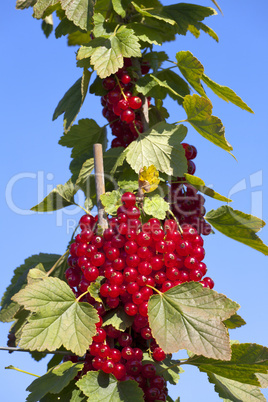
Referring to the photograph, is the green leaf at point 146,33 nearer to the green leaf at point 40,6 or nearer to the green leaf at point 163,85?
the green leaf at point 163,85

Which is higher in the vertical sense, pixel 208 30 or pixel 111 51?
pixel 208 30

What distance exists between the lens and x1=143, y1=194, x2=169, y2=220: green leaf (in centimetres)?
191

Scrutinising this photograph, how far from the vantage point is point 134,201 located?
1896 mm

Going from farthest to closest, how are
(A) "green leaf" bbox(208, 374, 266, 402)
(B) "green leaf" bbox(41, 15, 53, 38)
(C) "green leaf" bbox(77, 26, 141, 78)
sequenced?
(B) "green leaf" bbox(41, 15, 53, 38) < (C) "green leaf" bbox(77, 26, 141, 78) < (A) "green leaf" bbox(208, 374, 266, 402)

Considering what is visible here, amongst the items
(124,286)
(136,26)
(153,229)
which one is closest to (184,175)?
(153,229)

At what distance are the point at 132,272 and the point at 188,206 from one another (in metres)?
0.50

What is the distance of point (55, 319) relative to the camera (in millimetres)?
1764

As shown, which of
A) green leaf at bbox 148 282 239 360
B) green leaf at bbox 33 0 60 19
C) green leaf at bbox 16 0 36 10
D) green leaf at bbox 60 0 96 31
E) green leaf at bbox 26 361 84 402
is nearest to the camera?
green leaf at bbox 148 282 239 360

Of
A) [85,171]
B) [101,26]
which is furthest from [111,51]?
[85,171]

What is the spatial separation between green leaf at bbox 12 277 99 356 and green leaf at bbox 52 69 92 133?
0.82 metres

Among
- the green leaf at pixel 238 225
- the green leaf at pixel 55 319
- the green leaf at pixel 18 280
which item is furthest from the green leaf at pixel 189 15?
the green leaf at pixel 55 319

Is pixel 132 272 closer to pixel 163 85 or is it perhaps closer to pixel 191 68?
pixel 163 85

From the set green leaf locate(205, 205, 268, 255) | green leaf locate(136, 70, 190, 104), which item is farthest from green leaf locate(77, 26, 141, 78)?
green leaf locate(205, 205, 268, 255)

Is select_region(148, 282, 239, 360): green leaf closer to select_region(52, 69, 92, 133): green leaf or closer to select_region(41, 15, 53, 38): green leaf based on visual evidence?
select_region(52, 69, 92, 133): green leaf
